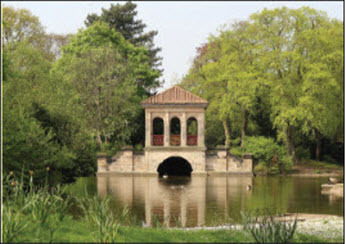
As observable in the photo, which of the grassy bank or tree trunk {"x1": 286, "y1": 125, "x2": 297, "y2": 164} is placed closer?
the grassy bank

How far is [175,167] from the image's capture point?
45969mm

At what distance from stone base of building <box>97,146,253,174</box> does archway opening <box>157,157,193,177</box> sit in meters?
2.80

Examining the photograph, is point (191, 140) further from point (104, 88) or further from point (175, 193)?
point (175, 193)

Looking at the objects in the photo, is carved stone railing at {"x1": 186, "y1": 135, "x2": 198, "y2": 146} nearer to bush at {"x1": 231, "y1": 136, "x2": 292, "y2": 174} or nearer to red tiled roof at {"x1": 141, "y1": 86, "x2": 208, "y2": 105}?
red tiled roof at {"x1": 141, "y1": 86, "x2": 208, "y2": 105}

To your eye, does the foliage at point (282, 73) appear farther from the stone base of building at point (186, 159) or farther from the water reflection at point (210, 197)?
the water reflection at point (210, 197)

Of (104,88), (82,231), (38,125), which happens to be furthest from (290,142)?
(82,231)

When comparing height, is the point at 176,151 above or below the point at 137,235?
above

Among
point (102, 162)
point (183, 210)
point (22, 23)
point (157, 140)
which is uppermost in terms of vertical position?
point (22, 23)

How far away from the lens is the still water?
2195cm

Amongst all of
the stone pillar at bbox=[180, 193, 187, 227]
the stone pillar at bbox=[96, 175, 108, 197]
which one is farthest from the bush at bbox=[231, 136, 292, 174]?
the stone pillar at bbox=[180, 193, 187, 227]

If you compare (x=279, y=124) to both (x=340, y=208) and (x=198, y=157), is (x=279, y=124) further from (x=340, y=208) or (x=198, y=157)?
(x=340, y=208)

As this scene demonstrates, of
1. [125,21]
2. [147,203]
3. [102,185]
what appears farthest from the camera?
[125,21]

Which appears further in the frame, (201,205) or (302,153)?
(302,153)

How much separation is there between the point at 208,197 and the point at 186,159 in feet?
48.7
